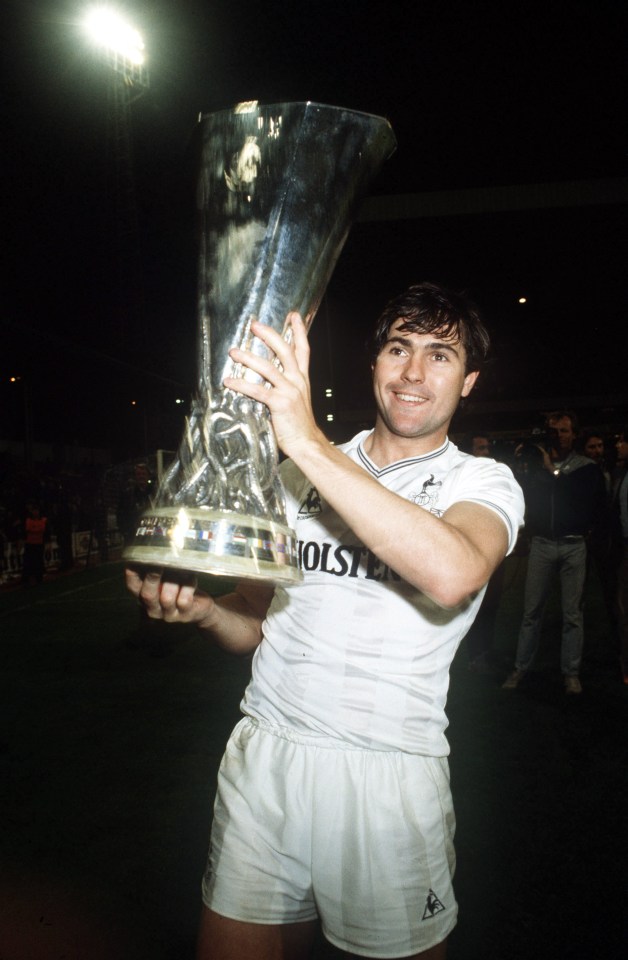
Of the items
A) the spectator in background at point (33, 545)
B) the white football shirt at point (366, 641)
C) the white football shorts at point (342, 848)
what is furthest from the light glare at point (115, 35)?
the white football shorts at point (342, 848)

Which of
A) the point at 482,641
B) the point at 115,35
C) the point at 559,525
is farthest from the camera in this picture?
the point at 115,35

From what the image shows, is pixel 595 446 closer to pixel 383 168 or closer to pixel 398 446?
pixel 383 168

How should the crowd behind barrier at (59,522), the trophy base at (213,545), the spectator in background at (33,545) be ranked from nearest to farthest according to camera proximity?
the trophy base at (213,545) < the spectator in background at (33,545) < the crowd behind barrier at (59,522)

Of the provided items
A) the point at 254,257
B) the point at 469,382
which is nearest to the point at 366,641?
the point at 469,382

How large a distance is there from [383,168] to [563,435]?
3.31 m

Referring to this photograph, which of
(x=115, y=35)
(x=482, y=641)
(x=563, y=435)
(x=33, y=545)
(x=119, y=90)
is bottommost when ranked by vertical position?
(x=482, y=641)

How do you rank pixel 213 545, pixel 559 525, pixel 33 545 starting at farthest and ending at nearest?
1. pixel 33 545
2. pixel 559 525
3. pixel 213 545

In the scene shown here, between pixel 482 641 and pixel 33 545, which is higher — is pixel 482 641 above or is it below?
below

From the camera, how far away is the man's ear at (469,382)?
1646 millimetres

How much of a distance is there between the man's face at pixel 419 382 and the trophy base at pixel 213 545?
0.63 metres

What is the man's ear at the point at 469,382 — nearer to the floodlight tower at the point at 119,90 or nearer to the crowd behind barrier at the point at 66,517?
the crowd behind barrier at the point at 66,517

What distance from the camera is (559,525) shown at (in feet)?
15.7

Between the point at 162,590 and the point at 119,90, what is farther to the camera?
the point at 119,90

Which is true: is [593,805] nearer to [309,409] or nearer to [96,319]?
[309,409]
